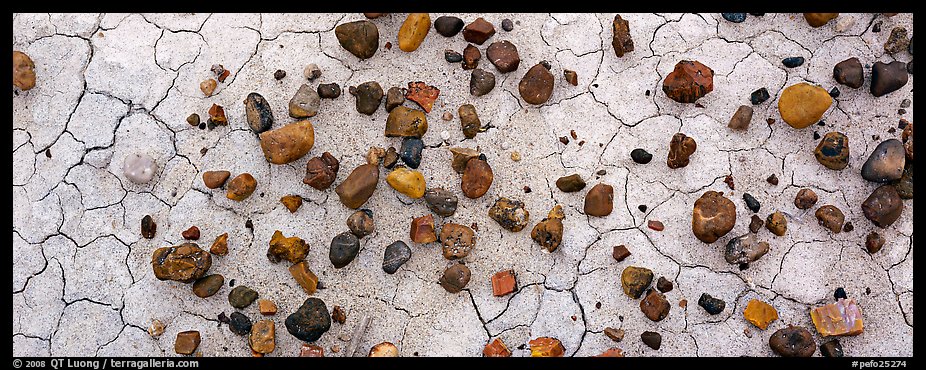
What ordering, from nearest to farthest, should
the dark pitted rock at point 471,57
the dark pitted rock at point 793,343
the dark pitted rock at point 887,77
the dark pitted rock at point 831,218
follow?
1. the dark pitted rock at point 793,343
2. the dark pitted rock at point 831,218
3. the dark pitted rock at point 887,77
4. the dark pitted rock at point 471,57

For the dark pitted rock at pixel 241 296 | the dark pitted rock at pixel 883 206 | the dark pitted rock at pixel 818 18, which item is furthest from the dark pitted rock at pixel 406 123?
the dark pitted rock at pixel 883 206

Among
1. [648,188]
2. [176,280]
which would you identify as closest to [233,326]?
[176,280]

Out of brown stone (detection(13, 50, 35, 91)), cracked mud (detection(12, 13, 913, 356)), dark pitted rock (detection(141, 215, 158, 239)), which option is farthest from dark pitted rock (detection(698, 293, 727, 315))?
brown stone (detection(13, 50, 35, 91))

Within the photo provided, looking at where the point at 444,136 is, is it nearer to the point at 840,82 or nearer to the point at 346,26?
the point at 346,26

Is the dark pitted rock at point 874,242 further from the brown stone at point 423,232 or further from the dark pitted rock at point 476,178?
the brown stone at point 423,232

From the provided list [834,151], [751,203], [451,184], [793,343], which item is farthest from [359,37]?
[793,343]

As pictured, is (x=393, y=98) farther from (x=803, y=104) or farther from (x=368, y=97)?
(x=803, y=104)
